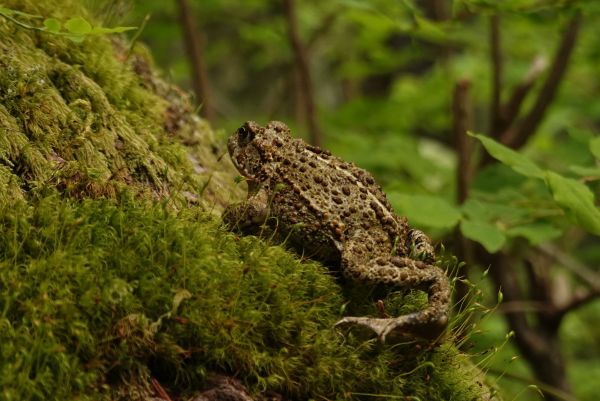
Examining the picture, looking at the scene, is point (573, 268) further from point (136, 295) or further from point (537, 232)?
point (136, 295)

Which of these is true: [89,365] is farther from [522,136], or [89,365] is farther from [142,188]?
[522,136]

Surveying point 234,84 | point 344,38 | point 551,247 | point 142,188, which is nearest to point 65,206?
point 142,188

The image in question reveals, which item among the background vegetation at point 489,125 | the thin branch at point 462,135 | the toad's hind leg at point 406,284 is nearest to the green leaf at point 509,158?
the background vegetation at point 489,125

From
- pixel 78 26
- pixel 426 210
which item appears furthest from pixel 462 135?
pixel 78 26

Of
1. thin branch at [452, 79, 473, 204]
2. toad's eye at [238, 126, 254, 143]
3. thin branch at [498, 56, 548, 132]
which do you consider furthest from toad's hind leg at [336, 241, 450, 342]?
thin branch at [498, 56, 548, 132]

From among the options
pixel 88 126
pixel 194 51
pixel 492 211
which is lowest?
pixel 194 51

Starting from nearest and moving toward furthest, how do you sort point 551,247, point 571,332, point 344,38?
point 551,247 → point 344,38 → point 571,332
